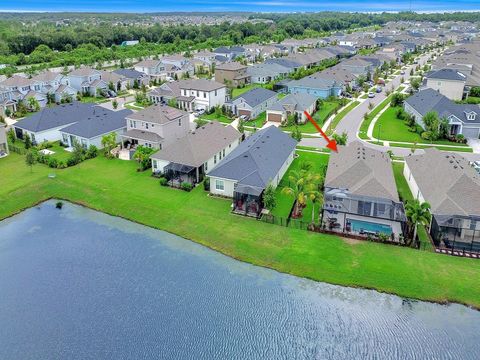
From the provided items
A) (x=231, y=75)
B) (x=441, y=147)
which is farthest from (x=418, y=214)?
(x=231, y=75)

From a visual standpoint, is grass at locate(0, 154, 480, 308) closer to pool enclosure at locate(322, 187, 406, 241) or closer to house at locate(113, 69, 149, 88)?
pool enclosure at locate(322, 187, 406, 241)

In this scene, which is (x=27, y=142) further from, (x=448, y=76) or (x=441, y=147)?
(x=448, y=76)

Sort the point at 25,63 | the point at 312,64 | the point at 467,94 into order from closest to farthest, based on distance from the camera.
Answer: the point at 467,94 < the point at 312,64 < the point at 25,63

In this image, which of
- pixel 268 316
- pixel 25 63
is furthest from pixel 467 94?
pixel 25 63

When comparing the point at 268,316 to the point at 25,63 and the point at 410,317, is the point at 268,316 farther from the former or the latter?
the point at 25,63

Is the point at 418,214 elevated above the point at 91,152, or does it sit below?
above

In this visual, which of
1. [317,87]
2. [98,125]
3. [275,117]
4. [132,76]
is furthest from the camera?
[132,76]

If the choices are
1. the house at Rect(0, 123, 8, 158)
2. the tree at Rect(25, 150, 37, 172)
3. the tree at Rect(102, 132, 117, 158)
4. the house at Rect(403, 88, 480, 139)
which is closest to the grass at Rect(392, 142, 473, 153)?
the house at Rect(403, 88, 480, 139)
